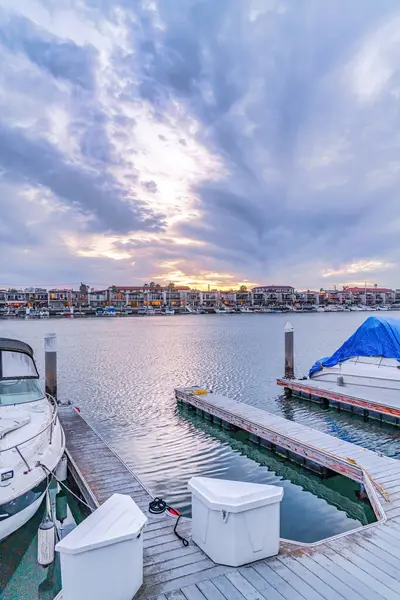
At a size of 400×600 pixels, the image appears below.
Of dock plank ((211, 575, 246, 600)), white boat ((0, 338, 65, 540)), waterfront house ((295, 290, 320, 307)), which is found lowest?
dock plank ((211, 575, 246, 600))

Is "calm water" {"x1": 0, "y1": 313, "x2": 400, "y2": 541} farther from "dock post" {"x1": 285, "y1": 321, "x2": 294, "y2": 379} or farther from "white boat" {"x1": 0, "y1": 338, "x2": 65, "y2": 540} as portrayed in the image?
"white boat" {"x1": 0, "y1": 338, "x2": 65, "y2": 540}

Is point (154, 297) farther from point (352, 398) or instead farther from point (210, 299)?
point (352, 398)

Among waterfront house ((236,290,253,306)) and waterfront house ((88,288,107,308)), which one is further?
waterfront house ((236,290,253,306))

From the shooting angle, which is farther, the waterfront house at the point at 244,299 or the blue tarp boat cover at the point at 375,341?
the waterfront house at the point at 244,299

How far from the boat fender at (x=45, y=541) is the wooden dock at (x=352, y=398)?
1179 cm

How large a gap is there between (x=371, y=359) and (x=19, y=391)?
Result: 526 inches

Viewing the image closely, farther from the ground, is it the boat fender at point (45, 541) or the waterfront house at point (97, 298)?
the waterfront house at point (97, 298)

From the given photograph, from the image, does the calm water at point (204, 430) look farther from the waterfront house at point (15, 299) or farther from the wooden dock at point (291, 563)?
the waterfront house at point (15, 299)

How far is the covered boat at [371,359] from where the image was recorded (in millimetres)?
15527

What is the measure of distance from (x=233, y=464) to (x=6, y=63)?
24.4 metres

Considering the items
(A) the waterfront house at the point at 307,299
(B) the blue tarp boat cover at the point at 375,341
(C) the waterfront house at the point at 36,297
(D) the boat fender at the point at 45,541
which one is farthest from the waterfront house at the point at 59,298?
(D) the boat fender at the point at 45,541

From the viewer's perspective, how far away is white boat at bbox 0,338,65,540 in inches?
247

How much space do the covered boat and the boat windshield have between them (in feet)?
41.7

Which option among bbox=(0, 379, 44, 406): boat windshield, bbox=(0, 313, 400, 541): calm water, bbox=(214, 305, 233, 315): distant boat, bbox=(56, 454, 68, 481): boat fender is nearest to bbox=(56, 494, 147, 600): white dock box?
bbox=(0, 313, 400, 541): calm water
